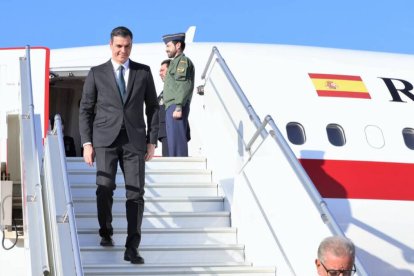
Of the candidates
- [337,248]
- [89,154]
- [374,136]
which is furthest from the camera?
[374,136]

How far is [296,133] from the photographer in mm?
9570

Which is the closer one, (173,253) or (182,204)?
(173,253)

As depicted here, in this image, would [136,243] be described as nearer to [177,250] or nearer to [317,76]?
[177,250]

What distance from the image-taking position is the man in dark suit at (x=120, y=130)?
6.42 meters

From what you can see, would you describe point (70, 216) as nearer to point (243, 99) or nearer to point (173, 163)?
point (243, 99)

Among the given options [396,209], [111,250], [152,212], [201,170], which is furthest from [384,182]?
[111,250]

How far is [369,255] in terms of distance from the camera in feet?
29.6

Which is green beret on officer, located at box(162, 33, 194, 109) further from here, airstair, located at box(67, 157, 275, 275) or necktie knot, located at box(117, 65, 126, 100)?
necktie knot, located at box(117, 65, 126, 100)

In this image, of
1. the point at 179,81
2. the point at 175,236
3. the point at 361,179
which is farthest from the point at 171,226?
the point at 361,179

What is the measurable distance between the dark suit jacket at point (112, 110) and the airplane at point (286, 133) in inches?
13.2

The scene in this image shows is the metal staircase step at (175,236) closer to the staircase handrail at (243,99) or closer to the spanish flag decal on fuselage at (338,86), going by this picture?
the staircase handrail at (243,99)

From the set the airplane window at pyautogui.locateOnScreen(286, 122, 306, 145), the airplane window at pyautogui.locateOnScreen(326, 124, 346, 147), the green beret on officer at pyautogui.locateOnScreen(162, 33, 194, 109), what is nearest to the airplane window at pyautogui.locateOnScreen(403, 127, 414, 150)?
the airplane window at pyautogui.locateOnScreen(326, 124, 346, 147)

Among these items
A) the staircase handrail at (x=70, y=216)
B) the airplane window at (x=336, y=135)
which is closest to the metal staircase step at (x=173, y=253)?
the staircase handrail at (x=70, y=216)

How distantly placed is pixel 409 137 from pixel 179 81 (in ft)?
9.71
